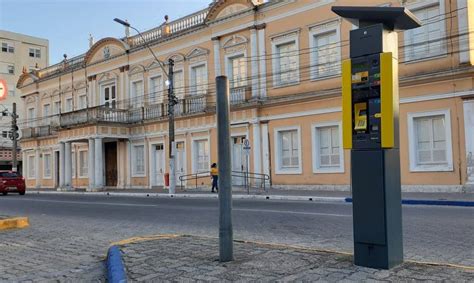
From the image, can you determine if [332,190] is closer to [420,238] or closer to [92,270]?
[420,238]

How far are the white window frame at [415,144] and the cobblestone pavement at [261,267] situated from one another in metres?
14.2

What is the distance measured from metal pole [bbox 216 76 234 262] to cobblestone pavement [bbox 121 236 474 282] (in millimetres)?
225

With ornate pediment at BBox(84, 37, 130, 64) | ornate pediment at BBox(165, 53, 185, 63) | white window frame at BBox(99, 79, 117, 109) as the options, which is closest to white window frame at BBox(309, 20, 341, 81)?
ornate pediment at BBox(165, 53, 185, 63)

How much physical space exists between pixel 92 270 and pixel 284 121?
18913 millimetres

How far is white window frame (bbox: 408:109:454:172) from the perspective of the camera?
19.0 metres

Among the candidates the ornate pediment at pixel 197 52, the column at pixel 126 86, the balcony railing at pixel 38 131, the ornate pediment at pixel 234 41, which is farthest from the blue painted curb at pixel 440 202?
the balcony railing at pixel 38 131

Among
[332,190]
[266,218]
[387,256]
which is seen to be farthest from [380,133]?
[332,190]

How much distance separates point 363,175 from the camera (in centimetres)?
552

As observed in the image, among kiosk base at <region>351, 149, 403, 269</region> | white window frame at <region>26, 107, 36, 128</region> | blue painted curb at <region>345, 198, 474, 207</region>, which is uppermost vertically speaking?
white window frame at <region>26, 107, 36, 128</region>

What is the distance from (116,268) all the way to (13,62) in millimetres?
72148

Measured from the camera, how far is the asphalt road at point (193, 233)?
23.1 feet

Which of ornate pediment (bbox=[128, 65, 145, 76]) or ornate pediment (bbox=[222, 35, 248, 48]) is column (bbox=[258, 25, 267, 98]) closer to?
ornate pediment (bbox=[222, 35, 248, 48])

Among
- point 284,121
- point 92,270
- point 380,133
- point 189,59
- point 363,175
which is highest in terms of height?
point 189,59

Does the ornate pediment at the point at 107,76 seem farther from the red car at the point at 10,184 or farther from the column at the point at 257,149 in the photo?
the column at the point at 257,149
